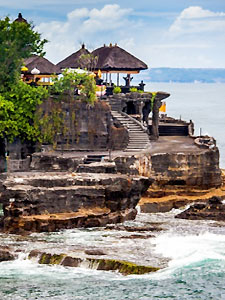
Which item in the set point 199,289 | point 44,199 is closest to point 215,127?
point 44,199

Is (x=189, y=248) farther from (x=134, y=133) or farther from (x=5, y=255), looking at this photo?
(x=134, y=133)

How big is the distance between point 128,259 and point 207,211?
51.0ft

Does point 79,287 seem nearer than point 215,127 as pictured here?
Yes

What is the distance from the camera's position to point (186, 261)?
53.0 metres

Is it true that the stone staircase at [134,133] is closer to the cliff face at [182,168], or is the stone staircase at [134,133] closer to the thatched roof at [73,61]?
the cliff face at [182,168]

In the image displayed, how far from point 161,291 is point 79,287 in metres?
4.63

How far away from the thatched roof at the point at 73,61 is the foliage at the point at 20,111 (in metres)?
11.4

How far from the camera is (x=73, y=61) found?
8950cm

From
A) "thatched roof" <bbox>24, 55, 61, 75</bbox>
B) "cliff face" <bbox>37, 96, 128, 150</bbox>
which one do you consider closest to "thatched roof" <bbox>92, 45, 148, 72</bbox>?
"thatched roof" <bbox>24, 55, 61, 75</bbox>

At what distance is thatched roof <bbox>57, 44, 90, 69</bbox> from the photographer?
3486 inches

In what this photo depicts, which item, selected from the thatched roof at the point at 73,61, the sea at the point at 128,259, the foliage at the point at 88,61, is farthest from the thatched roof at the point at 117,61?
the sea at the point at 128,259

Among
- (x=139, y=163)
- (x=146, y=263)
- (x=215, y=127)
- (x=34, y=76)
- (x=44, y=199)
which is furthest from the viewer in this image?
(x=215, y=127)

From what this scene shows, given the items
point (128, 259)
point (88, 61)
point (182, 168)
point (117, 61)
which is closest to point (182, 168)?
point (182, 168)

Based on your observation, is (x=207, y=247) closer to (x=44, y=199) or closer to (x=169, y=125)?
(x=44, y=199)
